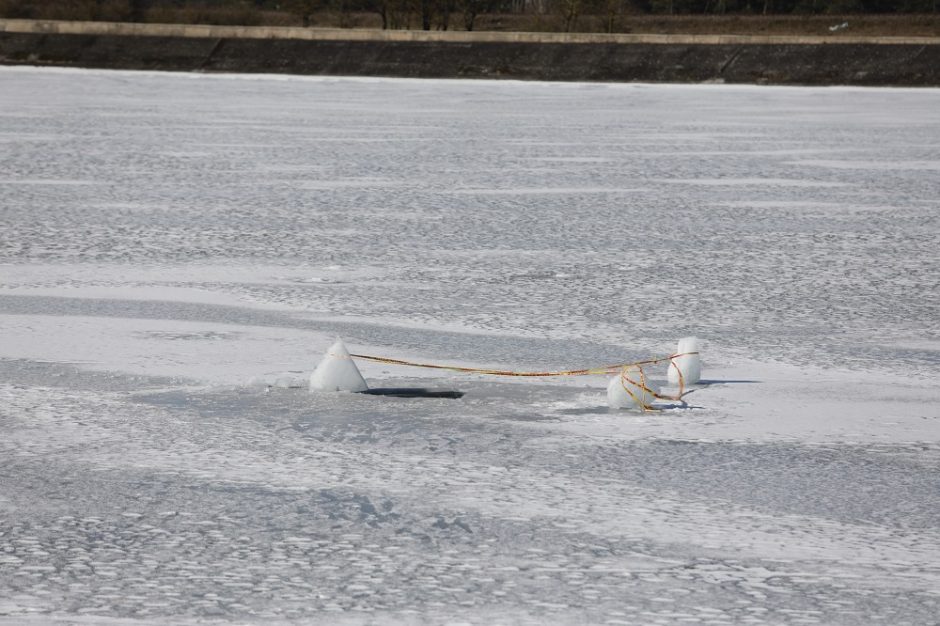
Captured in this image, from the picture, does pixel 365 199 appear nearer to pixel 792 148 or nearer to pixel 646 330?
pixel 646 330

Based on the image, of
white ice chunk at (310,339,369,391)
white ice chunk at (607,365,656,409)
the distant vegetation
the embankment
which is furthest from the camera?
the distant vegetation

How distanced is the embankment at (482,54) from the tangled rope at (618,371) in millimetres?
21167

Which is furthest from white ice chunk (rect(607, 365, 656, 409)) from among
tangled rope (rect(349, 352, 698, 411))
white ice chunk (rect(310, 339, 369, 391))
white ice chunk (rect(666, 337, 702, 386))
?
white ice chunk (rect(310, 339, 369, 391))

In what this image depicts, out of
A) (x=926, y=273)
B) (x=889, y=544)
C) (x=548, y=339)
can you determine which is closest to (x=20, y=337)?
(x=548, y=339)

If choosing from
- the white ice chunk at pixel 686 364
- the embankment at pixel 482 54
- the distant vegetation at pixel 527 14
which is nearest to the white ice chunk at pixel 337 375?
the white ice chunk at pixel 686 364

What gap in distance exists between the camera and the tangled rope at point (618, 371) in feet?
16.3

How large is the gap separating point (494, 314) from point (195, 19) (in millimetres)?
35072

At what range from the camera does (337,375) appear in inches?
199

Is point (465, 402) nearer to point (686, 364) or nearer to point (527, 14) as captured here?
point (686, 364)

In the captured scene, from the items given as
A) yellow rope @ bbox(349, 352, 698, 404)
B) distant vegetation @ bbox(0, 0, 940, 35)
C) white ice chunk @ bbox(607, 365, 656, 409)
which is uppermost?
distant vegetation @ bbox(0, 0, 940, 35)

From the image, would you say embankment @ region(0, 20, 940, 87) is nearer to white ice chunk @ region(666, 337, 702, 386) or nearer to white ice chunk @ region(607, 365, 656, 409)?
white ice chunk @ region(666, 337, 702, 386)

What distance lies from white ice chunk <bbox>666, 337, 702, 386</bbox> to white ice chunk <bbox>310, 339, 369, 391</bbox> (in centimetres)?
104

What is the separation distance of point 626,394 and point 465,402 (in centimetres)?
51

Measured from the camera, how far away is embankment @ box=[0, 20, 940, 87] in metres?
26.5
